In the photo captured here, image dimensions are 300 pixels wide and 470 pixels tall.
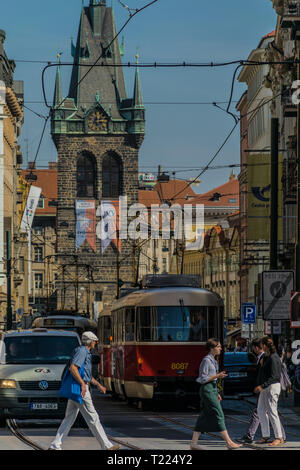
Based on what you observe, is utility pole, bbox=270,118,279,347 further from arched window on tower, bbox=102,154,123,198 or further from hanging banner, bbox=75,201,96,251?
arched window on tower, bbox=102,154,123,198

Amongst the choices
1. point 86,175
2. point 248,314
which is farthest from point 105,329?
point 86,175

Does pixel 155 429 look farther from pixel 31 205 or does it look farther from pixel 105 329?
pixel 31 205

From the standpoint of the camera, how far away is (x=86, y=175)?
132 metres

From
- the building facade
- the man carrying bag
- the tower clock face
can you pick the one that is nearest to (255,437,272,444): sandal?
the man carrying bag

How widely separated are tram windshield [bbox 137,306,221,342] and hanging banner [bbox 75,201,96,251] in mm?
98641

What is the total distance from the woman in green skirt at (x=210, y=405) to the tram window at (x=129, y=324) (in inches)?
460

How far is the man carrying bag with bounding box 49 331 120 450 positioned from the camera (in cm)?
1611

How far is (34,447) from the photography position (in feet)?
56.7

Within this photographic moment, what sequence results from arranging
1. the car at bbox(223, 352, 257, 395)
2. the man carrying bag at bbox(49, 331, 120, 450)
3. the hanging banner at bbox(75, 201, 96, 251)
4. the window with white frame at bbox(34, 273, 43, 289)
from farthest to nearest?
the window with white frame at bbox(34, 273, 43, 289) < the hanging banner at bbox(75, 201, 96, 251) < the car at bbox(223, 352, 257, 395) < the man carrying bag at bbox(49, 331, 120, 450)

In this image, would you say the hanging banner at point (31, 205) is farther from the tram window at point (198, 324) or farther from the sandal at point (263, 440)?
the sandal at point (263, 440)

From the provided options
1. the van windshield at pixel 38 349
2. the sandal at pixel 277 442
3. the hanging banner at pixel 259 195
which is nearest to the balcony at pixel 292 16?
the hanging banner at pixel 259 195

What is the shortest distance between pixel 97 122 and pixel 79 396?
118 meters

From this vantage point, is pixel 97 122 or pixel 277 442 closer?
pixel 277 442
